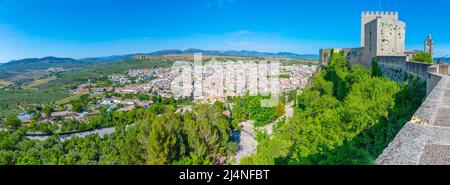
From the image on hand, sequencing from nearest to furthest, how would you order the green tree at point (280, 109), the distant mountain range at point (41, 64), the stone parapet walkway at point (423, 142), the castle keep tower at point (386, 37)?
1. the stone parapet walkway at point (423, 142)
2. the castle keep tower at point (386, 37)
3. the green tree at point (280, 109)
4. the distant mountain range at point (41, 64)

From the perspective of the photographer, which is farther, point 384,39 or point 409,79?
point 384,39

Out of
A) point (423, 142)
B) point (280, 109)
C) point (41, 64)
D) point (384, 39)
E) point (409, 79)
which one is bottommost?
point (280, 109)

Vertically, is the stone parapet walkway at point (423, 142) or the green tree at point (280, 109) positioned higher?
the stone parapet walkway at point (423, 142)

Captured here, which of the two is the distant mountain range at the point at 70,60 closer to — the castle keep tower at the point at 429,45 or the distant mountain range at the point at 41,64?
the distant mountain range at the point at 41,64

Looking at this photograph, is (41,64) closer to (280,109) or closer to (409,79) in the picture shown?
(280,109)

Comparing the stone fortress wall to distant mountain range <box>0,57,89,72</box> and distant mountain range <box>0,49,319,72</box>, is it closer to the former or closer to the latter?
distant mountain range <box>0,49,319,72</box>

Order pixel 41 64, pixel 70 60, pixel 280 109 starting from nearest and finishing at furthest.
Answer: pixel 280 109 < pixel 41 64 < pixel 70 60

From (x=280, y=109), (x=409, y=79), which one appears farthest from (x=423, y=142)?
(x=280, y=109)

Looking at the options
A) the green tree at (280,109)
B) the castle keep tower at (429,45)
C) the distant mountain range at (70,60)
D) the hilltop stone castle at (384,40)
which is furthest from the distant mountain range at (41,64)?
the castle keep tower at (429,45)

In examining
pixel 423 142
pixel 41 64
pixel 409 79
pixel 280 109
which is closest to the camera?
→ pixel 423 142

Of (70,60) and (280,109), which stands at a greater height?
(70,60)
